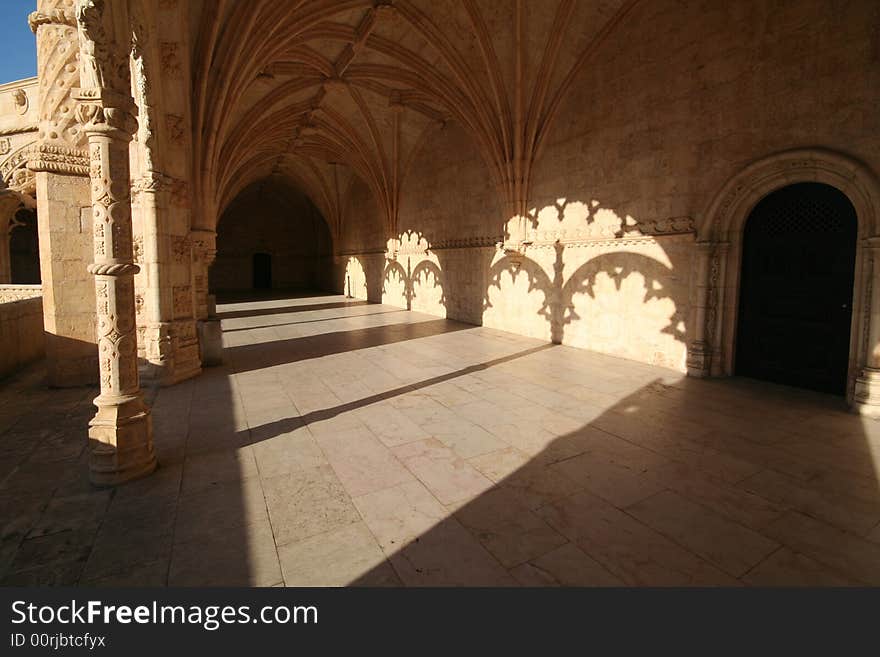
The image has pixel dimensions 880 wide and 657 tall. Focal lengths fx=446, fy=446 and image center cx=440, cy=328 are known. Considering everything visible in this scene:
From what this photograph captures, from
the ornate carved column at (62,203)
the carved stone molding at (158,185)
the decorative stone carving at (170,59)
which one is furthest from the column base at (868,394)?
the decorative stone carving at (170,59)

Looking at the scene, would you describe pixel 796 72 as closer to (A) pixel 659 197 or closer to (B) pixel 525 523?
(A) pixel 659 197

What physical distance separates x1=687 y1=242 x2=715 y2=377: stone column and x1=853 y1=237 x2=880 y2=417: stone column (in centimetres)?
176

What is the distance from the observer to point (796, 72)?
559 centimetres

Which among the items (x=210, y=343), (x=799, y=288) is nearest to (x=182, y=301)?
(x=210, y=343)

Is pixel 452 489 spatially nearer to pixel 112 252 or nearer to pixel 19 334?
pixel 112 252

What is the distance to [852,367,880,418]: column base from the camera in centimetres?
493

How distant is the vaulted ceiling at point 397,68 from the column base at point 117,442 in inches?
236

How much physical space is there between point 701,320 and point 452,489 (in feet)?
17.6

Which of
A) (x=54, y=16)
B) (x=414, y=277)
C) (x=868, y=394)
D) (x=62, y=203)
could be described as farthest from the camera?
(x=414, y=277)

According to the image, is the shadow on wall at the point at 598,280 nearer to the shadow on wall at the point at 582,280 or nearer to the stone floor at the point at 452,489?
the shadow on wall at the point at 582,280

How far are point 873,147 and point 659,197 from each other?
2.61m

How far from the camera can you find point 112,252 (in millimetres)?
3244

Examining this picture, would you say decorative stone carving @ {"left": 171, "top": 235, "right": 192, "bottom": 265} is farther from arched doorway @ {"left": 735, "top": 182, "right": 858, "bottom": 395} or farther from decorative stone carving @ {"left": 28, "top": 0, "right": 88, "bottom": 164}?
arched doorway @ {"left": 735, "top": 182, "right": 858, "bottom": 395}

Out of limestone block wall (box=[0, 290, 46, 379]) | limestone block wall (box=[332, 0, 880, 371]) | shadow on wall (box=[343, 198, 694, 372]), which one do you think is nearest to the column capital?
limestone block wall (box=[332, 0, 880, 371])
